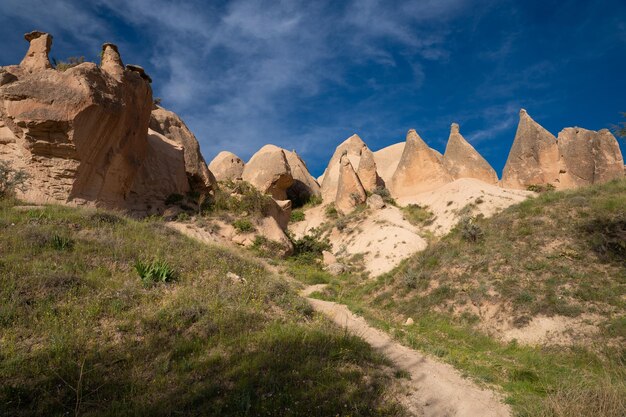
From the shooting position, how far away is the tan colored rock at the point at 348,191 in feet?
86.9

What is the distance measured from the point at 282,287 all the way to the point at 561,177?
21420 millimetres


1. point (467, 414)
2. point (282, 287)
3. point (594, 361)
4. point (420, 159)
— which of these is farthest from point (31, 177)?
point (420, 159)

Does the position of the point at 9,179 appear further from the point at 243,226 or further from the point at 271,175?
the point at 271,175

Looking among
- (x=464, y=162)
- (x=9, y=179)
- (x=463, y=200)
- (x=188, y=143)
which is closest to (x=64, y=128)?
(x=9, y=179)

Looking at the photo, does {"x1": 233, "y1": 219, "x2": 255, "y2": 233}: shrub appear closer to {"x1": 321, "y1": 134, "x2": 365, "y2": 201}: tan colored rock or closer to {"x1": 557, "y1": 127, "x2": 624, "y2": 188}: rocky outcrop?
{"x1": 321, "y1": 134, "x2": 365, "y2": 201}: tan colored rock

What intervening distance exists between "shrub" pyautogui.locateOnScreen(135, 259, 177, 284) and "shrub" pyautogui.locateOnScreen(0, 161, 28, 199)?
22.7ft

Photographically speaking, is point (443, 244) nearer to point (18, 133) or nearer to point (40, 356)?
point (40, 356)

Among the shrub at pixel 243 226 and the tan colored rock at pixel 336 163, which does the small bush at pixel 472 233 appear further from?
the tan colored rock at pixel 336 163

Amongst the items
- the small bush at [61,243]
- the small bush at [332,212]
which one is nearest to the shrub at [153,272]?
the small bush at [61,243]

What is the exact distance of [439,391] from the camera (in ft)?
17.9

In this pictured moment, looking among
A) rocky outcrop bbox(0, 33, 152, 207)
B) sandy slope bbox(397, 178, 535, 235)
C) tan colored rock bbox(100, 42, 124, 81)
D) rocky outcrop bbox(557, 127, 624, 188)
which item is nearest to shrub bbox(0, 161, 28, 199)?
rocky outcrop bbox(0, 33, 152, 207)

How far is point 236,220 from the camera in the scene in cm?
1781

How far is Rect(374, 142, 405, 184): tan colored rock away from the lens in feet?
122

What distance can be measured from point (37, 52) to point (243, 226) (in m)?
10.6
